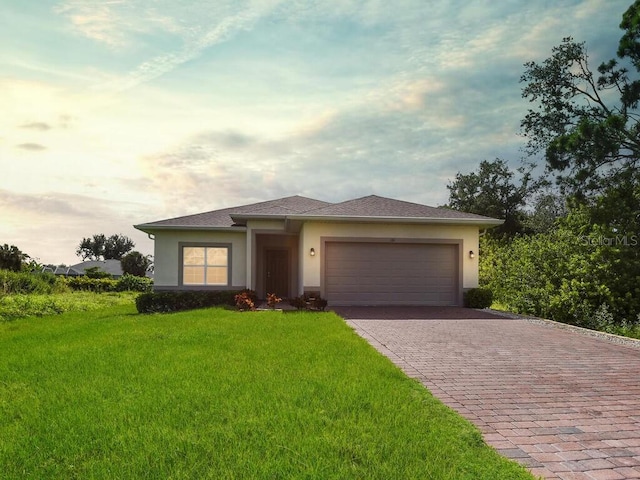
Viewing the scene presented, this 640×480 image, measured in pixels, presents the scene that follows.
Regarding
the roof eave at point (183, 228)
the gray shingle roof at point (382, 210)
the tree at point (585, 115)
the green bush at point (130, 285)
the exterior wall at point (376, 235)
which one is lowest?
the green bush at point (130, 285)

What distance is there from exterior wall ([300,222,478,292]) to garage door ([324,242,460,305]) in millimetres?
298

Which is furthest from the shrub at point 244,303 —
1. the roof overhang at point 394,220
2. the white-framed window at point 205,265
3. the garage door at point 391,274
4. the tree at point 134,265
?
the tree at point 134,265

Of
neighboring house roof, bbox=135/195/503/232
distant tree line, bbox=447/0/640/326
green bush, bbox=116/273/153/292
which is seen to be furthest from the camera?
green bush, bbox=116/273/153/292

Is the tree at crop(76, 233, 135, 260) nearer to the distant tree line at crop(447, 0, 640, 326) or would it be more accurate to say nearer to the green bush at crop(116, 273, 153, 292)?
the green bush at crop(116, 273, 153, 292)

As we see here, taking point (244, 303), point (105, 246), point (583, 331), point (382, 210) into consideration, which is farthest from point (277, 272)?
point (105, 246)

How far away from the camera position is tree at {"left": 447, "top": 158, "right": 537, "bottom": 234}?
3309 cm

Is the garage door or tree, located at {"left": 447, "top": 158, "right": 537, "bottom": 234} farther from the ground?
tree, located at {"left": 447, "top": 158, "right": 537, "bottom": 234}

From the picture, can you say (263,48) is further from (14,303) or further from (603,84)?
(603,84)

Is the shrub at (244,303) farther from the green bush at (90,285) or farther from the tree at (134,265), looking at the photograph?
the tree at (134,265)

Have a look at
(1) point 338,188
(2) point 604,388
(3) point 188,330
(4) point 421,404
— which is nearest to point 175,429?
(4) point 421,404

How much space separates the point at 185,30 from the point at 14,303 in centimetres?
1114

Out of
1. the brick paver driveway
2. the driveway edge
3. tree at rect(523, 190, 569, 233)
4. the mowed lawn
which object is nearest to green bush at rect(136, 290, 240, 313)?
the brick paver driveway

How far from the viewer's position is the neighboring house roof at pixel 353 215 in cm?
1503

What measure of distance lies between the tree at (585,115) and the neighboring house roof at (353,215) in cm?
575
